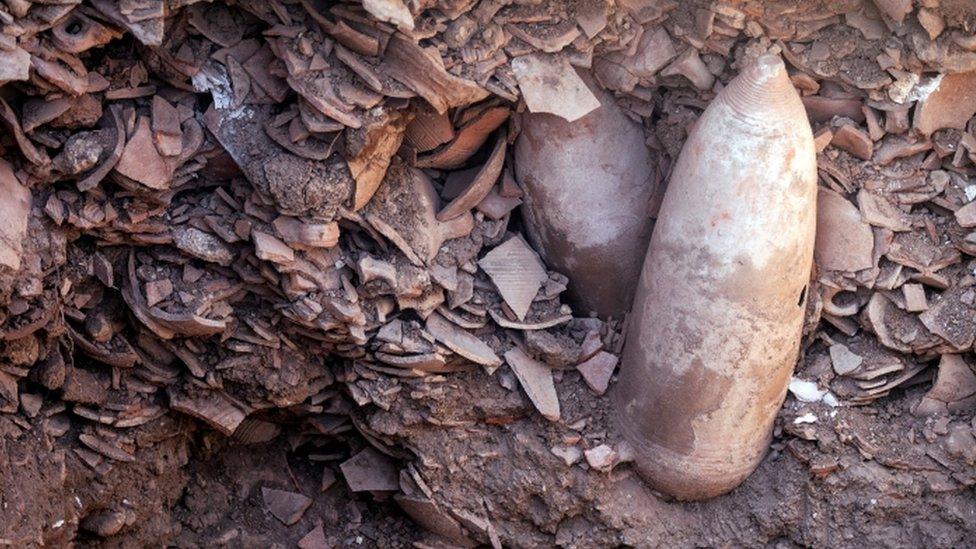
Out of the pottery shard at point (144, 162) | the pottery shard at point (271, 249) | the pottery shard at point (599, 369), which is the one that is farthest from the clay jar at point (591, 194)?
the pottery shard at point (144, 162)

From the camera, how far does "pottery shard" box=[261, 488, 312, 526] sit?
19.5 feet

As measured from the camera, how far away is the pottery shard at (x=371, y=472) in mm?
5879

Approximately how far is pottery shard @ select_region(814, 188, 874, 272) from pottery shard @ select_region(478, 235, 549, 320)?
3.51ft

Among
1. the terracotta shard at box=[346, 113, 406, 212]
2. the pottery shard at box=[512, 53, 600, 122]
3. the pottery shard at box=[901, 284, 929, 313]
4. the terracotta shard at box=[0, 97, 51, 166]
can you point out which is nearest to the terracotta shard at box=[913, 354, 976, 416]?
the pottery shard at box=[901, 284, 929, 313]

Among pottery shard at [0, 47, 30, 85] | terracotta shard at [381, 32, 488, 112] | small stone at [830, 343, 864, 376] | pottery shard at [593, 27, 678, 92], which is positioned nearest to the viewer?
pottery shard at [0, 47, 30, 85]

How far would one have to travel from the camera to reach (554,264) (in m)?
5.50

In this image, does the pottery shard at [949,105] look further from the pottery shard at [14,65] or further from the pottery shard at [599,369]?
the pottery shard at [14,65]

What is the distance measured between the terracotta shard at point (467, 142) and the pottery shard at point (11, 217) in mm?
1412

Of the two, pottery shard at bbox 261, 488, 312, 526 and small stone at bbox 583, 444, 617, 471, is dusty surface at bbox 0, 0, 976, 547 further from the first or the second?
pottery shard at bbox 261, 488, 312, 526

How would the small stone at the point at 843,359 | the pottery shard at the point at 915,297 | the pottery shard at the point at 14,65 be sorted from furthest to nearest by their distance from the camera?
1. the small stone at the point at 843,359
2. the pottery shard at the point at 915,297
3. the pottery shard at the point at 14,65

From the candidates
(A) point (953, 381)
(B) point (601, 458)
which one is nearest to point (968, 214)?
(A) point (953, 381)

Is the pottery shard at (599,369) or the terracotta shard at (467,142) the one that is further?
the pottery shard at (599,369)

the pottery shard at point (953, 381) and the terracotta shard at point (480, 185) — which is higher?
the terracotta shard at point (480, 185)

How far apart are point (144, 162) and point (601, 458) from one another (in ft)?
6.64
